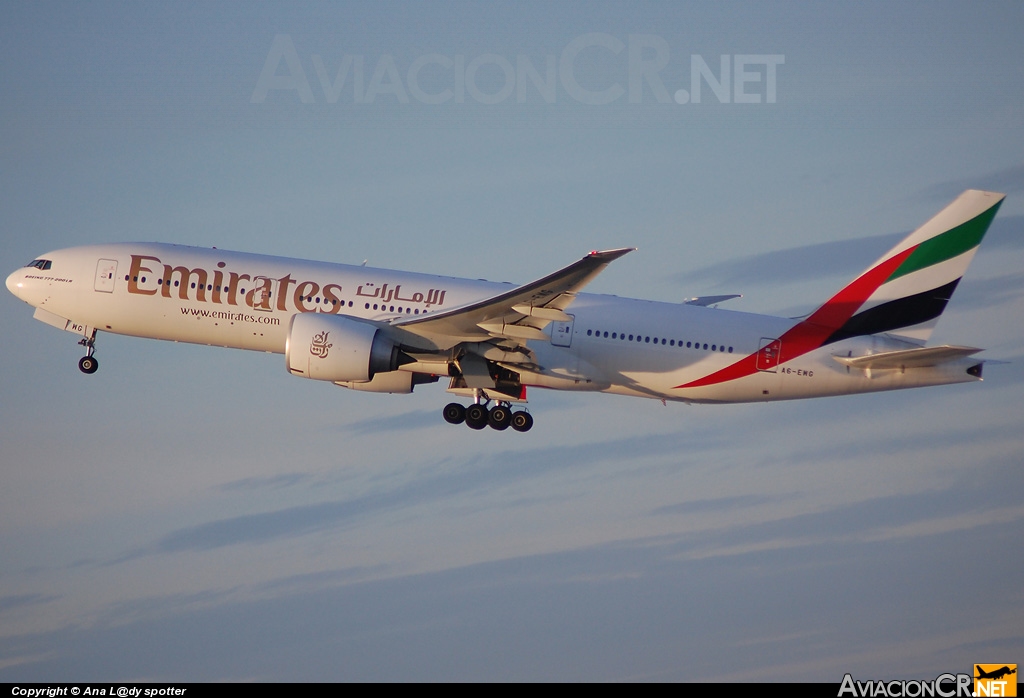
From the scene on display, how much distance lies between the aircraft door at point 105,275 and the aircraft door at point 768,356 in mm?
22891

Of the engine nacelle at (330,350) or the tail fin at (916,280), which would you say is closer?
the engine nacelle at (330,350)

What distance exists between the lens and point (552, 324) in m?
39.3

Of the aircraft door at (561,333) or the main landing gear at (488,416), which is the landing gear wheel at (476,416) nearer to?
the main landing gear at (488,416)

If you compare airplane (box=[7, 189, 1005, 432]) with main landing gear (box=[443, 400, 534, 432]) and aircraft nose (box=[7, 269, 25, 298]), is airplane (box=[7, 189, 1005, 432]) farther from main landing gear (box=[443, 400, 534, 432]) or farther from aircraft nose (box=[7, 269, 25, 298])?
aircraft nose (box=[7, 269, 25, 298])

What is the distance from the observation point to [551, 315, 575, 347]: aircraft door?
1550 inches

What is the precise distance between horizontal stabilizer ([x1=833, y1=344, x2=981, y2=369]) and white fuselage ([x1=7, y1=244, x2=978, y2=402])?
27cm

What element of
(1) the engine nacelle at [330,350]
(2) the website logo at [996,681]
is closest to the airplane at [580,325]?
(1) the engine nacelle at [330,350]

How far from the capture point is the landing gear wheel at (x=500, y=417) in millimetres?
41438

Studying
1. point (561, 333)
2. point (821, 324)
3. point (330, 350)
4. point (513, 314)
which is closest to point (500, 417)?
point (561, 333)

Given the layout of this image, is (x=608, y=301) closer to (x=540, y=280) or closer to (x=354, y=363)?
(x=540, y=280)

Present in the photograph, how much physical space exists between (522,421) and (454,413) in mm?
2475

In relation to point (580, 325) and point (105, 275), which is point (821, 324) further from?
point (105, 275)

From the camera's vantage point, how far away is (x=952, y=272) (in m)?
40.8

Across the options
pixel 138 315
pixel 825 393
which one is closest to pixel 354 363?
pixel 138 315
